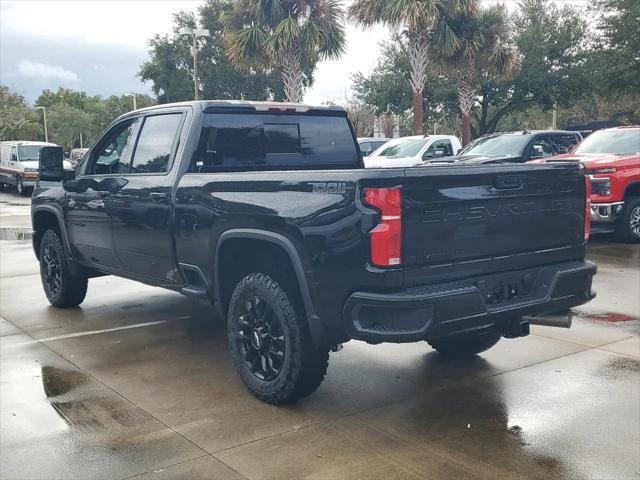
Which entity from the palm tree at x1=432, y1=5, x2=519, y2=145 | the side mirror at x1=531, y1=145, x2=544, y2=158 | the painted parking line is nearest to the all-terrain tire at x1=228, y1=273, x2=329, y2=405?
the painted parking line

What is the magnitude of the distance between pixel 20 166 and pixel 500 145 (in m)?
19.7

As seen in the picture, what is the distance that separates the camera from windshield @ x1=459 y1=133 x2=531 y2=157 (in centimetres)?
1349

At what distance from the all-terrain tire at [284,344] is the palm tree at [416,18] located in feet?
65.4

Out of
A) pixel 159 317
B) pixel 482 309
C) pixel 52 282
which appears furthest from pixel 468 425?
pixel 52 282

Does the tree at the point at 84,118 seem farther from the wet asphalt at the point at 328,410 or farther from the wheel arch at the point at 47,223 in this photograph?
the wet asphalt at the point at 328,410

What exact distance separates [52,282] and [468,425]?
490 cm

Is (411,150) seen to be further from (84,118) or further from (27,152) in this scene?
(84,118)

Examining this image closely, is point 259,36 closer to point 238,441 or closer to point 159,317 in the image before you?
point 159,317

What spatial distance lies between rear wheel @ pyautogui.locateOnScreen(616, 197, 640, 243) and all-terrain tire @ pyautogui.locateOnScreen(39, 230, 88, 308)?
317 inches

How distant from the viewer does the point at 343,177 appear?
3746mm

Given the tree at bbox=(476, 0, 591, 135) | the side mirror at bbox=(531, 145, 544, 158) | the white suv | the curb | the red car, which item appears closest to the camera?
the red car

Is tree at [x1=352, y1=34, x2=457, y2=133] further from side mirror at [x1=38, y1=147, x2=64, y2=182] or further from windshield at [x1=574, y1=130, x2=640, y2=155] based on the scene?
side mirror at [x1=38, y1=147, x2=64, y2=182]

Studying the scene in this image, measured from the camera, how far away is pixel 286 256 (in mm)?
4266

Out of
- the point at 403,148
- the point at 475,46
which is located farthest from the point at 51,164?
the point at 475,46
